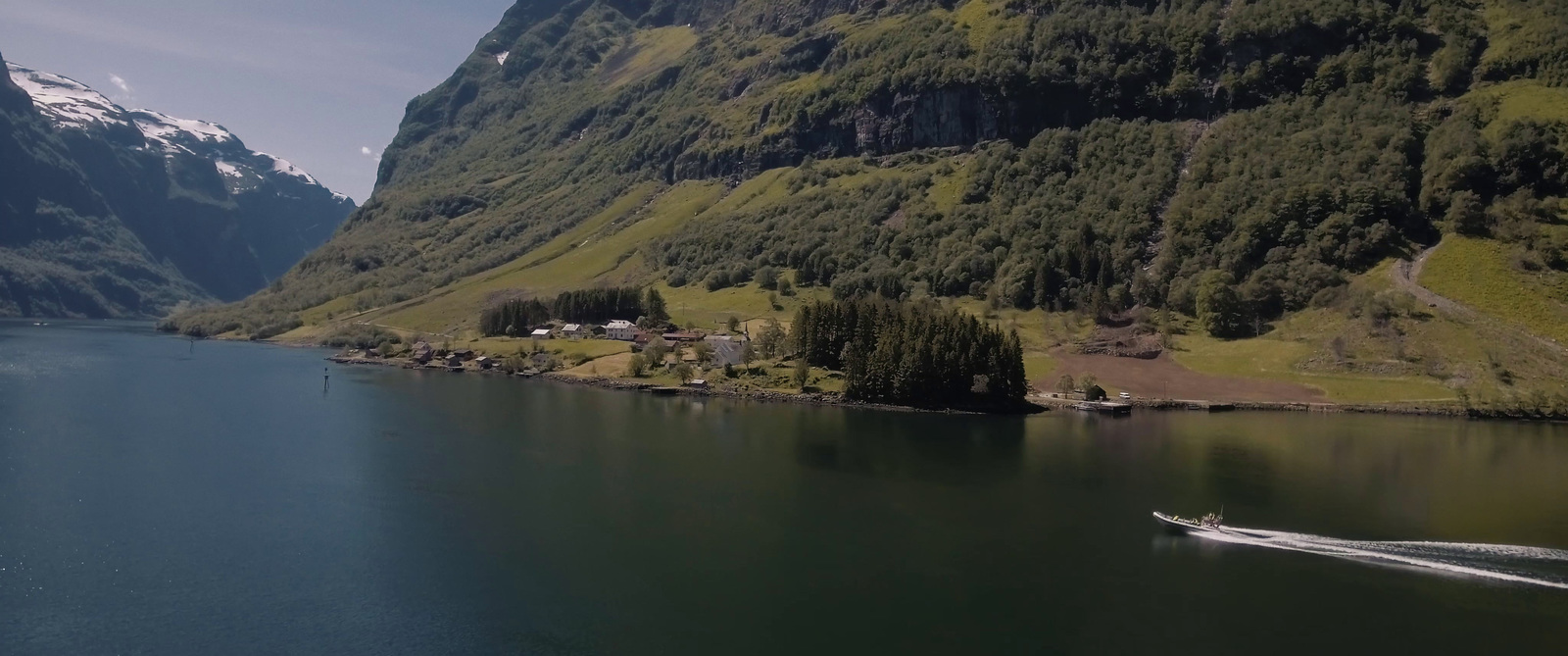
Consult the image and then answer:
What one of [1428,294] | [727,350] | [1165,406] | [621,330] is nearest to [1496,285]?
[1428,294]

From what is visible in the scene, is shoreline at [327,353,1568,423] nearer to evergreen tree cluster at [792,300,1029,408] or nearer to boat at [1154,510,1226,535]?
evergreen tree cluster at [792,300,1029,408]

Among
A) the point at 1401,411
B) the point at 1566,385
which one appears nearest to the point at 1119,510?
the point at 1401,411

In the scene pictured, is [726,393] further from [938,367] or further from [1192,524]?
[1192,524]

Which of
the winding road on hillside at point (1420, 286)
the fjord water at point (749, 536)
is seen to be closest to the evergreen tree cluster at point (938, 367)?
the fjord water at point (749, 536)

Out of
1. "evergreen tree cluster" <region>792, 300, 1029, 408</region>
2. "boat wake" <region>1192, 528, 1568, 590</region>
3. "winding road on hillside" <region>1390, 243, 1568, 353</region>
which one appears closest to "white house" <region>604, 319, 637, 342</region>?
"evergreen tree cluster" <region>792, 300, 1029, 408</region>

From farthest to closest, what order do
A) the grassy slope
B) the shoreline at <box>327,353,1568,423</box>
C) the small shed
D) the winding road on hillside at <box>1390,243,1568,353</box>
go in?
the small shed
the grassy slope
the winding road on hillside at <box>1390,243,1568,353</box>
the shoreline at <box>327,353,1568,423</box>

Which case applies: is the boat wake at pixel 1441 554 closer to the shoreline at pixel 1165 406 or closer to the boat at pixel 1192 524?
the boat at pixel 1192 524
